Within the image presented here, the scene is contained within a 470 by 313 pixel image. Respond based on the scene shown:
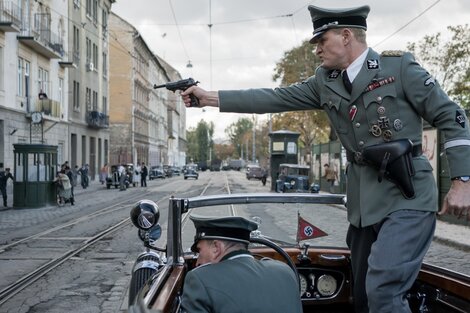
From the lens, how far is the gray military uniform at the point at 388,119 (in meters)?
2.51

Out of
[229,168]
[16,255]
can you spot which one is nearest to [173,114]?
[229,168]

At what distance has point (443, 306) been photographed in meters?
3.02

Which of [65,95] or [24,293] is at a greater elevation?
[65,95]

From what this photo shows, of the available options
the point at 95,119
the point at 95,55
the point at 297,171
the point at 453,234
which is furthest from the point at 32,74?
the point at 453,234

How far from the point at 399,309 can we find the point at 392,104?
2.87 ft

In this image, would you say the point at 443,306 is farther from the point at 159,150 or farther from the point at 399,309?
the point at 159,150

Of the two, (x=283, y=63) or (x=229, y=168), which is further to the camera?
(x=229, y=168)

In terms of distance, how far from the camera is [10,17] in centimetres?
2856

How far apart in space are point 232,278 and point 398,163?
0.87 meters

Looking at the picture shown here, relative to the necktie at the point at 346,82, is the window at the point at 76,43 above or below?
above

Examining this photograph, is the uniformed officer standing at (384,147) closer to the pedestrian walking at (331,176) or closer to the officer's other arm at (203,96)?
the officer's other arm at (203,96)

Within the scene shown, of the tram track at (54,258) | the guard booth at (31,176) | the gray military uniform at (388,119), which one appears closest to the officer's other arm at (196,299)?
Answer: the gray military uniform at (388,119)

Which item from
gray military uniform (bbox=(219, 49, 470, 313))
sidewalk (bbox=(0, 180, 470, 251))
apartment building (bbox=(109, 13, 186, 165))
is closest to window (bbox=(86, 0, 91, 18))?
apartment building (bbox=(109, 13, 186, 165))

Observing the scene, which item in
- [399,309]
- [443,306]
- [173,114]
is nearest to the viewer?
[399,309]
